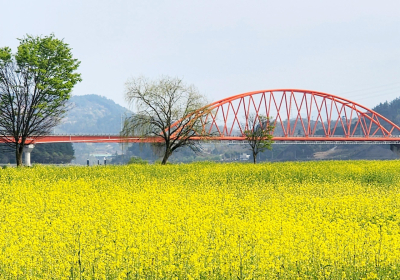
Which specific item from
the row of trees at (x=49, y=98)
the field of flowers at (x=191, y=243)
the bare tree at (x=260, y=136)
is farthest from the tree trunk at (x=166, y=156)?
the field of flowers at (x=191, y=243)

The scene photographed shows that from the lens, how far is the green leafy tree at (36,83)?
40969mm

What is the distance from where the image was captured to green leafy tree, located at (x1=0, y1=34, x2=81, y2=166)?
4097 centimetres

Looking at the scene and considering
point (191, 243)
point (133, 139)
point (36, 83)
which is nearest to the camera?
point (191, 243)

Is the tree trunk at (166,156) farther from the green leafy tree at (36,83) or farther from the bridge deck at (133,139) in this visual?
the green leafy tree at (36,83)

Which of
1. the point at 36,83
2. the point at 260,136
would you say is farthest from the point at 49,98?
the point at 260,136

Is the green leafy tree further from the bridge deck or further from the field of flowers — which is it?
the field of flowers

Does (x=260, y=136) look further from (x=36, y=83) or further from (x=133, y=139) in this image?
(x=36, y=83)

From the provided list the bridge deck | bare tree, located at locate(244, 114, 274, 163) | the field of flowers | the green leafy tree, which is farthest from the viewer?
bare tree, located at locate(244, 114, 274, 163)

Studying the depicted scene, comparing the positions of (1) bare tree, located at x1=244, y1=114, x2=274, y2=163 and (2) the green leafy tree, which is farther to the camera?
(1) bare tree, located at x1=244, y1=114, x2=274, y2=163

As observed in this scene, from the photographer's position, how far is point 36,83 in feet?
136

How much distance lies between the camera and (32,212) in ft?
48.5

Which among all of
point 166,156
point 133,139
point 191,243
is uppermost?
point 133,139

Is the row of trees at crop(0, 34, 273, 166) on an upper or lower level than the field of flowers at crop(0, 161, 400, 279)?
upper

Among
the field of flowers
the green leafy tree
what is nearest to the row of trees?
the green leafy tree
